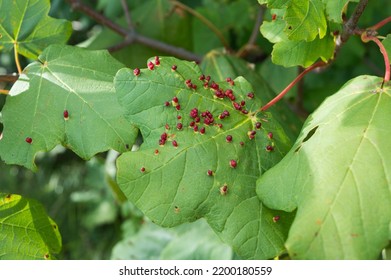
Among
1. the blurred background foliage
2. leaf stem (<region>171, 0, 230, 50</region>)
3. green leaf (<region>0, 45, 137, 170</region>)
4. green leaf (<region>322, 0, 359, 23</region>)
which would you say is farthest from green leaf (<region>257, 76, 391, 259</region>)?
leaf stem (<region>171, 0, 230, 50</region>)

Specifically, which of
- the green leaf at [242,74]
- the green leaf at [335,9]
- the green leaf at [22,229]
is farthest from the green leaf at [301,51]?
the green leaf at [22,229]

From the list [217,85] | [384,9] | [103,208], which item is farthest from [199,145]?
[103,208]

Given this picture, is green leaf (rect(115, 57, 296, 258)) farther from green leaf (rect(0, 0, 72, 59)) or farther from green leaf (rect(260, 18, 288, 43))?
green leaf (rect(0, 0, 72, 59))

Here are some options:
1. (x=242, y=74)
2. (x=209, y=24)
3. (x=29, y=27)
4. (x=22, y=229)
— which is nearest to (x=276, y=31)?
(x=242, y=74)

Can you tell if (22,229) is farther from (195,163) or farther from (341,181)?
(341,181)

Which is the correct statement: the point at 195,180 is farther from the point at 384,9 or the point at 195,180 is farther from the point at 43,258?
the point at 384,9
